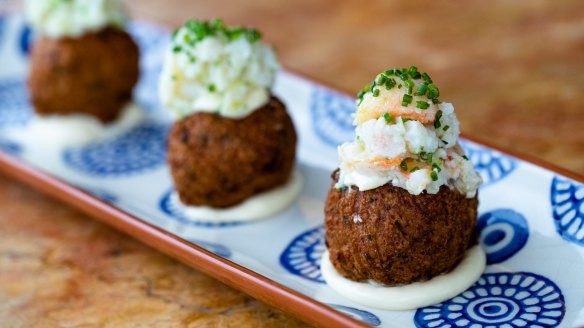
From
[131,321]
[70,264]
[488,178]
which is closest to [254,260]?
[131,321]

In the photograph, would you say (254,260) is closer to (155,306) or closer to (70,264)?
(155,306)

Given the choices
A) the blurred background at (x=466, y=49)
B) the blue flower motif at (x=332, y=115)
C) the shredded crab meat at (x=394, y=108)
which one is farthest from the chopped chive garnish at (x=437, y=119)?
the blurred background at (x=466, y=49)

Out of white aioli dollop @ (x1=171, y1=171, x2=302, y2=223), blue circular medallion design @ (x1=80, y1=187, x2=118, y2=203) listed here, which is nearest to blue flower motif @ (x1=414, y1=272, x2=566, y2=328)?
white aioli dollop @ (x1=171, y1=171, x2=302, y2=223)

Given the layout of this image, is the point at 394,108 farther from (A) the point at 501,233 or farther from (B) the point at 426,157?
(A) the point at 501,233

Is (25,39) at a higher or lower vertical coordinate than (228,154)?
lower

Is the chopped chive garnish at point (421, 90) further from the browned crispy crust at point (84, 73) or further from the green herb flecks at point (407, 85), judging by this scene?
the browned crispy crust at point (84, 73)

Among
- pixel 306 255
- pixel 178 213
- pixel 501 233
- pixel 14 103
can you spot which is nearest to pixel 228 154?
pixel 178 213
